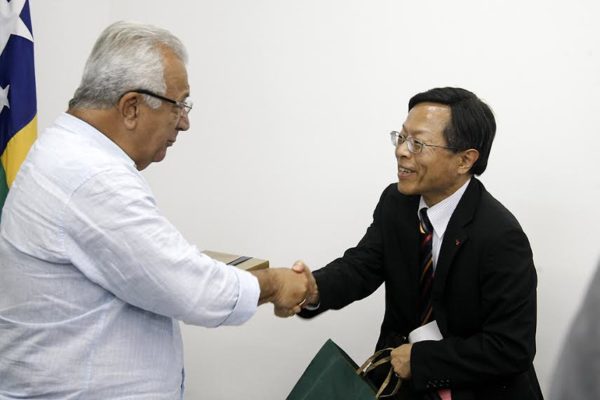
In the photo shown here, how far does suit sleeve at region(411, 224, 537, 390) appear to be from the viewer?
1.73 meters

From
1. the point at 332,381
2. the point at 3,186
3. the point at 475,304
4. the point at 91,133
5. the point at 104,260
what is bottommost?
the point at 332,381

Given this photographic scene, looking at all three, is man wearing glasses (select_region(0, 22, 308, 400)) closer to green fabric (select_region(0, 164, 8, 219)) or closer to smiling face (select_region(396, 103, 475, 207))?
smiling face (select_region(396, 103, 475, 207))

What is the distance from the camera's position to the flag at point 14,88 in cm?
238

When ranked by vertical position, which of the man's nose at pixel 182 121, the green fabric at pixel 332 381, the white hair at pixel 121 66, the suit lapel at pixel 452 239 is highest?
the white hair at pixel 121 66

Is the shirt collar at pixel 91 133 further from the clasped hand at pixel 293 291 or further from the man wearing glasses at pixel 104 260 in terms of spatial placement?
the clasped hand at pixel 293 291

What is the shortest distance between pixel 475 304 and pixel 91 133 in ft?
3.88

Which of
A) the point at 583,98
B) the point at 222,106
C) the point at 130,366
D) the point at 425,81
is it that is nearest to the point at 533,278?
the point at 583,98

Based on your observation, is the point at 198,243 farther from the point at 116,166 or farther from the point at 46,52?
the point at 116,166

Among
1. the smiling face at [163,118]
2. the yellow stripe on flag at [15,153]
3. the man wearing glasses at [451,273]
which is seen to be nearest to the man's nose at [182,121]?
the smiling face at [163,118]

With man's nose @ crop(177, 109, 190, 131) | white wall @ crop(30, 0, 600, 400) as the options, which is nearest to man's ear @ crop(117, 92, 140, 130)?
man's nose @ crop(177, 109, 190, 131)

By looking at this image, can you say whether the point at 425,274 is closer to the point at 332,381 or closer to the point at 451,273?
the point at 451,273

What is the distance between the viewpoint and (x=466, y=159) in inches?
74.7

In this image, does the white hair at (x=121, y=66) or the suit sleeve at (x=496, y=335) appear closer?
the white hair at (x=121, y=66)

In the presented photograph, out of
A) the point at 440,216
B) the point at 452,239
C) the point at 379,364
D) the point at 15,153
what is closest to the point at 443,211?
the point at 440,216
